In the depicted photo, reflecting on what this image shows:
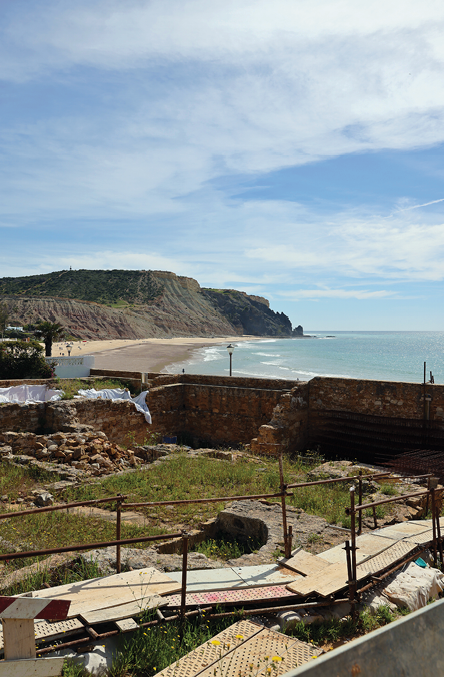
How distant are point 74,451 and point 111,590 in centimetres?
749

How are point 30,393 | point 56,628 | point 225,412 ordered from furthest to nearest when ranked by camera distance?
point 225,412
point 30,393
point 56,628

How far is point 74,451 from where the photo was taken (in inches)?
438

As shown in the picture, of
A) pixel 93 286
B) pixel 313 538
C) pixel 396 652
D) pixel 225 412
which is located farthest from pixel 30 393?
pixel 93 286

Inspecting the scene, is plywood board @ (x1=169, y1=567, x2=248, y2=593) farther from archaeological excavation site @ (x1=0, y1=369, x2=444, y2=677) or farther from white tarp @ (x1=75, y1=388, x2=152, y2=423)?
white tarp @ (x1=75, y1=388, x2=152, y2=423)

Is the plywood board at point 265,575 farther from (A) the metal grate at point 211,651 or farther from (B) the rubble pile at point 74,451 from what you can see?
(B) the rubble pile at point 74,451

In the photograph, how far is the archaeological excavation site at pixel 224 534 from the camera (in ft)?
10.7

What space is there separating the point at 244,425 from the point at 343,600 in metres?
11.8

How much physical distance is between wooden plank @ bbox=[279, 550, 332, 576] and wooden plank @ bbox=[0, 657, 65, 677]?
9.17ft

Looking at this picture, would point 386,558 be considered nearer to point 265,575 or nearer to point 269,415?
point 265,575

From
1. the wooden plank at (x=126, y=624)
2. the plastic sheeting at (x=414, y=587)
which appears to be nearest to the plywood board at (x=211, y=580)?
the wooden plank at (x=126, y=624)

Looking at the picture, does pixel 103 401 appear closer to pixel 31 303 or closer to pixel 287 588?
pixel 287 588

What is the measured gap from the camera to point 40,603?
2.71 m

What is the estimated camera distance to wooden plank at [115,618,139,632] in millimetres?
3577

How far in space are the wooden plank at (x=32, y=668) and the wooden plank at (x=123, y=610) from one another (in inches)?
30.6
